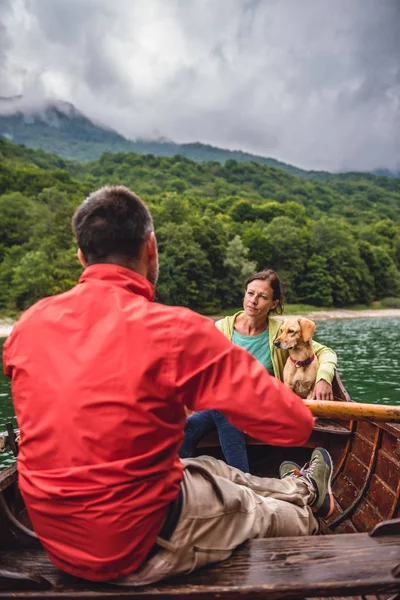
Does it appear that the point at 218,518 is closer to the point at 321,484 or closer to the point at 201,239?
the point at 321,484

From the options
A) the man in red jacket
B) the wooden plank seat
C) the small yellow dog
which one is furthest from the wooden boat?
the small yellow dog

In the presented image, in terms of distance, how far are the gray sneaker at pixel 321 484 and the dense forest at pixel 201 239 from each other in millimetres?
49004

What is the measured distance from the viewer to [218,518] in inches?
77.0

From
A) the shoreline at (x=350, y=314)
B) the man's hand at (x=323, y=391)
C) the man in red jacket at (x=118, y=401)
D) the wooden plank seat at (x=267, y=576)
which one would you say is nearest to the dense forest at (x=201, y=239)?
the shoreline at (x=350, y=314)

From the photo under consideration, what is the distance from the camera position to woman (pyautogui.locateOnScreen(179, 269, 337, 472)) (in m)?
4.39

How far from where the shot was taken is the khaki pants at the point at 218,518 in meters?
1.79

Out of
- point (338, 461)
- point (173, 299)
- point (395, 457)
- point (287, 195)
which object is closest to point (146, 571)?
point (395, 457)

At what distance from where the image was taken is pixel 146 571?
1.77 meters

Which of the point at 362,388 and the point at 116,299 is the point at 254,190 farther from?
the point at 116,299

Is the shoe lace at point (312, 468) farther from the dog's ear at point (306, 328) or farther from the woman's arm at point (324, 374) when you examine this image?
the dog's ear at point (306, 328)

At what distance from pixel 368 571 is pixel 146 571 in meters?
0.91

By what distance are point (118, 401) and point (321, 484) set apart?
1755 millimetres

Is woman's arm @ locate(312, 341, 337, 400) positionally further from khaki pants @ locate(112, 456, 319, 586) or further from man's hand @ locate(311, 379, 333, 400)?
khaki pants @ locate(112, 456, 319, 586)

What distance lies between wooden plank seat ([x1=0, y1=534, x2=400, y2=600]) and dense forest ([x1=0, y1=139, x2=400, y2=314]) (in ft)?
163
